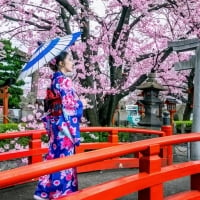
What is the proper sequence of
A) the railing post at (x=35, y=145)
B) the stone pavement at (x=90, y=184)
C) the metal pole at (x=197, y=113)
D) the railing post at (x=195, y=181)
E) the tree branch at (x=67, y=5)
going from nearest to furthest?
the railing post at (x=195, y=181) → the stone pavement at (x=90, y=184) → the railing post at (x=35, y=145) → the metal pole at (x=197, y=113) → the tree branch at (x=67, y=5)

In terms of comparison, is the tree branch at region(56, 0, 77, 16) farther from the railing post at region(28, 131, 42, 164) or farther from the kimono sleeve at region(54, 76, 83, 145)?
the kimono sleeve at region(54, 76, 83, 145)

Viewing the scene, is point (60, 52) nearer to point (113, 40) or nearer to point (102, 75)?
point (113, 40)

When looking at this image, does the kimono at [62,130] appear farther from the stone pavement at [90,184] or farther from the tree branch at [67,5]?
the tree branch at [67,5]

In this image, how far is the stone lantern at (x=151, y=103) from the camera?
1170 centimetres

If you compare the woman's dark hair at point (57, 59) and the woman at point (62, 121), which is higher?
the woman's dark hair at point (57, 59)

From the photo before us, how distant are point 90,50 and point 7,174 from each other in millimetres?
7566

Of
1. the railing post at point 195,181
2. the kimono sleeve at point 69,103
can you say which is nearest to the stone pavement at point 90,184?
the railing post at point 195,181

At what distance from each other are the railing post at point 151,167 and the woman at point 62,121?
0.91 metres

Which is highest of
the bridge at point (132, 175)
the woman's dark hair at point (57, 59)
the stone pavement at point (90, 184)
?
the woman's dark hair at point (57, 59)

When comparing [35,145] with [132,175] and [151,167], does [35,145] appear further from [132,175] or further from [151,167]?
[151,167]

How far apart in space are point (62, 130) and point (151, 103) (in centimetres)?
831

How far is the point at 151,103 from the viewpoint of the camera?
11977 mm

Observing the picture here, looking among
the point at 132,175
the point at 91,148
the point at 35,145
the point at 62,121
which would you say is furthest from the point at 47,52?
the point at 91,148

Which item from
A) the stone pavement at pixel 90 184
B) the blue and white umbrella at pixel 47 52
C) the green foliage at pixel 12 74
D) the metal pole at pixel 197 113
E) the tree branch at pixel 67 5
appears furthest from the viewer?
the green foliage at pixel 12 74
